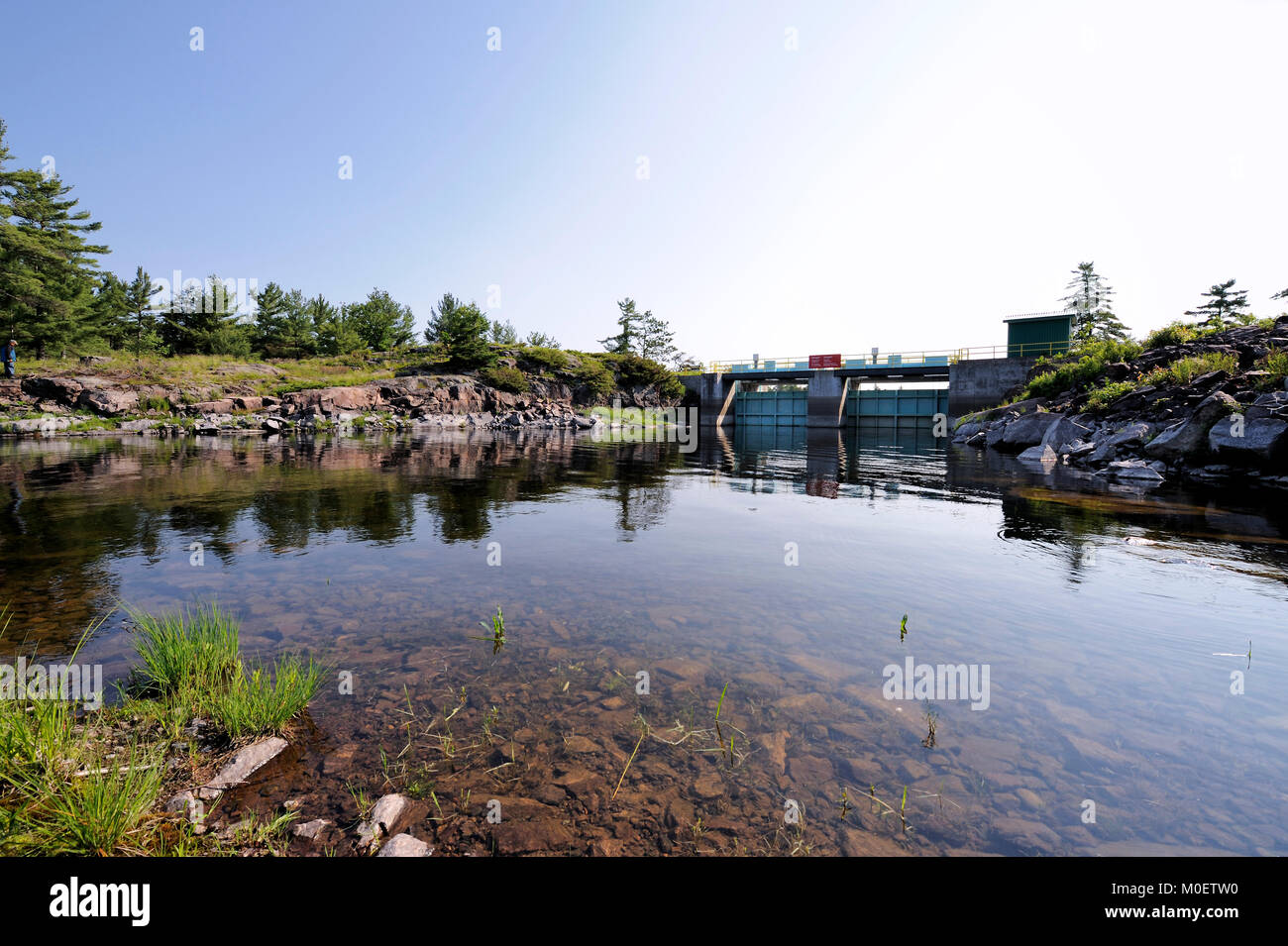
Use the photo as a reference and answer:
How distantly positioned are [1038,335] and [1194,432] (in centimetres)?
3371

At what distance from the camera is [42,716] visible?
11.9 feet

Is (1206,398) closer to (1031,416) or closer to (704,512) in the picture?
(1031,416)

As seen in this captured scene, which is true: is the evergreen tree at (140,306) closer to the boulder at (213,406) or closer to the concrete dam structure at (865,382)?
the boulder at (213,406)

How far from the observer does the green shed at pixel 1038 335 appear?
47.2 metres

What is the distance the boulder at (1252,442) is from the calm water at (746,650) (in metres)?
3.89

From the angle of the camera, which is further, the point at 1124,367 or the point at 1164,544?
the point at 1124,367

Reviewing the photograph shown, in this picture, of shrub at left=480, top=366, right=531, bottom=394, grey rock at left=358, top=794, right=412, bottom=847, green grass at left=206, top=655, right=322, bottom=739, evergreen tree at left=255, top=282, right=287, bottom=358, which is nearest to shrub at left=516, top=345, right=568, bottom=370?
shrub at left=480, top=366, right=531, bottom=394

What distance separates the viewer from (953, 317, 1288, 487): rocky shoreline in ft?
58.9

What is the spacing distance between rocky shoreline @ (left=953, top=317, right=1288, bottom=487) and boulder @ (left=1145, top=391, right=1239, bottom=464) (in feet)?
0.10

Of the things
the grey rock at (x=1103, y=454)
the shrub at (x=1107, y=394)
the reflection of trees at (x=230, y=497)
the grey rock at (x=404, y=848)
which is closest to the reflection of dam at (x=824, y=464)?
the reflection of trees at (x=230, y=497)

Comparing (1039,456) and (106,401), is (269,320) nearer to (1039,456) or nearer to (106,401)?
(106,401)

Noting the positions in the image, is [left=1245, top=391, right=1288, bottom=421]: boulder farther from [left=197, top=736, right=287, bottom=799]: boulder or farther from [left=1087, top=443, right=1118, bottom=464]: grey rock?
[left=197, top=736, right=287, bottom=799]: boulder
